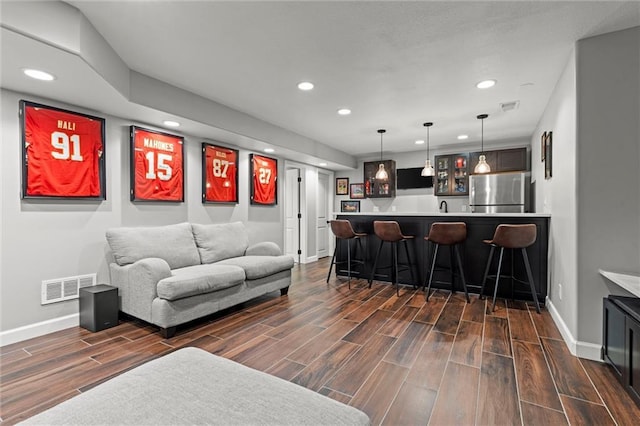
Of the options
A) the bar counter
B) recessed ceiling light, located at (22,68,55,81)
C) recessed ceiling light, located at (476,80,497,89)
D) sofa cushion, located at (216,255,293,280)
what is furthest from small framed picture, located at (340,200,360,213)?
recessed ceiling light, located at (22,68,55,81)

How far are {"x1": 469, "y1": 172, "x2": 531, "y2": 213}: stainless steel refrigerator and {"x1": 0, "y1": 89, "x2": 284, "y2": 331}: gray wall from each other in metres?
5.20

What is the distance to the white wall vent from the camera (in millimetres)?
2939

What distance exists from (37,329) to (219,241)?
6.22 ft

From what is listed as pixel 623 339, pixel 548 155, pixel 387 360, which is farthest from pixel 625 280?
pixel 548 155

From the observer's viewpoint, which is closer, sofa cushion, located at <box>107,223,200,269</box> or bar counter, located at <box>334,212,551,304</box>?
sofa cushion, located at <box>107,223,200,269</box>

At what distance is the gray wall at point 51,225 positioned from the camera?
2.72 meters

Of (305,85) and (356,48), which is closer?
(356,48)

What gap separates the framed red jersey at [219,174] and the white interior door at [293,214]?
2143 millimetres

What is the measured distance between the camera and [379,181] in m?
7.32

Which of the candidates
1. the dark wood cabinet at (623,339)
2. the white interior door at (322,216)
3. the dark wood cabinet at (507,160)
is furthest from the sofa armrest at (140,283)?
the dark wood cabinet at (507,160)

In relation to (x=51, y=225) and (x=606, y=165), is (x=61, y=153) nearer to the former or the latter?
(x=51, y=225)

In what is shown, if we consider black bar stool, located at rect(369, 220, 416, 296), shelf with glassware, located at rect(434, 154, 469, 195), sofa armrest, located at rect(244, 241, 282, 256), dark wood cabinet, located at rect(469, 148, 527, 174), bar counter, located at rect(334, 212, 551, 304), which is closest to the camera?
bar counter, located at rect(334, 212, 551, 304)

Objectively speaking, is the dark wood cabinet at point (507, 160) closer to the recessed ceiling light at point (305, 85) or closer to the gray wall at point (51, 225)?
the recessed ceiling light at point (305, 85)

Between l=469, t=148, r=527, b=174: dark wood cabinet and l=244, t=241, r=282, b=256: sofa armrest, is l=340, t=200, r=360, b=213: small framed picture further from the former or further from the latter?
l=244, t=241, r=282, b=256: sofa armrest
